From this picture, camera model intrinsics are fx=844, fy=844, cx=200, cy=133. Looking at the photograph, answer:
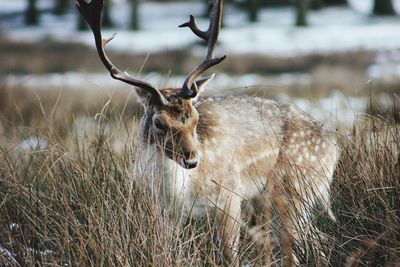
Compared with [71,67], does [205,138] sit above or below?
above

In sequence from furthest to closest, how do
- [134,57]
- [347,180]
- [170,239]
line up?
[134,57] < [347,180] < [170,239]

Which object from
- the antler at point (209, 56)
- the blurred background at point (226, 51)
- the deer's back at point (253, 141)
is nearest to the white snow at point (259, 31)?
the blurred background at point (226, 51)

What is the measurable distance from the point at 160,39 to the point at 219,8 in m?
22.6

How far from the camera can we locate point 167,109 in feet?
18.3

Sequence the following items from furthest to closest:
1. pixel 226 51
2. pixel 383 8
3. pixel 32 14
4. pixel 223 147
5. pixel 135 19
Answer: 1. pixel 32 14
2. pixel 383 8
3. pixel 135 19
4. pixel 226 51
5. pixel 223 147

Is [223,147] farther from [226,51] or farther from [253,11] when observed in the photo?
[253,11]

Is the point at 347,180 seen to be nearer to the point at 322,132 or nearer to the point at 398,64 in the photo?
the point at 322,132

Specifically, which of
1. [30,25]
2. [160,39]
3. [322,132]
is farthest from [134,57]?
[322,132]

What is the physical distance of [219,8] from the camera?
5797 mm

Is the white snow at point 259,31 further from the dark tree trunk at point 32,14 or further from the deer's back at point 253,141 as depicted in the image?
the deer's back at point 253,141

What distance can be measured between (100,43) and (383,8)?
27.4 m

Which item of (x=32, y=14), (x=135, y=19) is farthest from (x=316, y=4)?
(x=32, y=14)

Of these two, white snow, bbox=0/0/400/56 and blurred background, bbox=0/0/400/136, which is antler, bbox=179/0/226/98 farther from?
white snow, bbox=0/0/400/56

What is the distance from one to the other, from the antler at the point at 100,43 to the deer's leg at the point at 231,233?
0.83 metres
